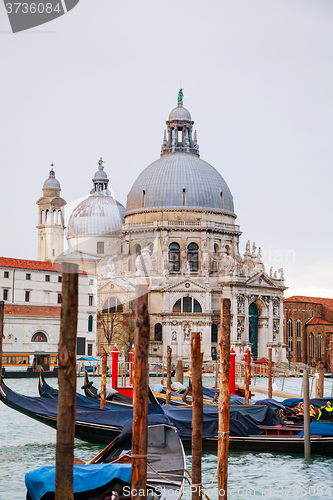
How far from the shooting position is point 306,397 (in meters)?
14.1

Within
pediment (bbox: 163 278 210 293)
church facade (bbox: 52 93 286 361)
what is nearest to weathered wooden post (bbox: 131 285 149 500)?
church facade (bbox: 52 93 286 361)

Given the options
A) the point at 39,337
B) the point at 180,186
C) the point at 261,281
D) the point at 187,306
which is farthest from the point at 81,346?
the point at 180,186

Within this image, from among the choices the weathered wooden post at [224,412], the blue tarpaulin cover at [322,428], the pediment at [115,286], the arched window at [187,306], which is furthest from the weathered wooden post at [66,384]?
the arched window at [187,306]

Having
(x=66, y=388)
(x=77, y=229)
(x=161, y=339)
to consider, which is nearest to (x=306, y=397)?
(x=66, y=388)

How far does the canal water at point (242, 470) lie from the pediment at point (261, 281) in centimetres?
3410

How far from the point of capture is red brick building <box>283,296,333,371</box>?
59200 millimetres

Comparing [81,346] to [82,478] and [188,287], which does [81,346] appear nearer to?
[188,287]

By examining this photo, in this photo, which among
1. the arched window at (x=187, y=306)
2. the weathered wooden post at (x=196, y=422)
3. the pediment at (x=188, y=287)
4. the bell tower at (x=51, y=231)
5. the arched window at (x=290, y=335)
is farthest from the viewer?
the arched window at (x=290, y=335)

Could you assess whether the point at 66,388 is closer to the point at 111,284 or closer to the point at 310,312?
the point at 111,284

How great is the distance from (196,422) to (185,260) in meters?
41.3

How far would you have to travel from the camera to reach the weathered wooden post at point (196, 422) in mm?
9087

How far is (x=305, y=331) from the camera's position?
198 feet

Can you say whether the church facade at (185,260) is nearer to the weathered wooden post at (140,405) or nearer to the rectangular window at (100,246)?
the rectangular window at (100,246)

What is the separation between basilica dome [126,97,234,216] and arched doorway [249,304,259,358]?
8.05 metres
